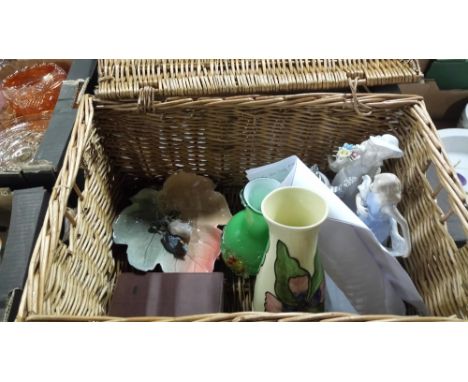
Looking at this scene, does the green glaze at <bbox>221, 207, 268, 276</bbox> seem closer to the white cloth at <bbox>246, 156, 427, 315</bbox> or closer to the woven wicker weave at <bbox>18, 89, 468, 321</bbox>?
the white cloth at <bbox>246, 156, 427, 315</bbox>

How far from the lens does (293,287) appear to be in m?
0.52

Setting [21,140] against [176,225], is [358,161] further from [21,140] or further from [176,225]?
[21,140]

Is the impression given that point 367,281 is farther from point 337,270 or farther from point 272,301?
point 272,301

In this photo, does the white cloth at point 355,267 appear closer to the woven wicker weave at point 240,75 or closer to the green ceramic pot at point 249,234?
the green ceramic pot at point 249,234

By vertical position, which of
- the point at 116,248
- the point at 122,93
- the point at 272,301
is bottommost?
Answer: the point at 116,248

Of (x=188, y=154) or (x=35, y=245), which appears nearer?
(x=35, y=245)

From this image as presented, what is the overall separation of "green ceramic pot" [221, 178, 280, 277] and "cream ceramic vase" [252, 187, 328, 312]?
9 centimetres

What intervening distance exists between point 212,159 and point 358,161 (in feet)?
0.94

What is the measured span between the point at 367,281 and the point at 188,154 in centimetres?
41

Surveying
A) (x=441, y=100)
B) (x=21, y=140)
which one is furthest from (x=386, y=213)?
(x=21, y=140)

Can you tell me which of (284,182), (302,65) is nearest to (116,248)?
(284,182)

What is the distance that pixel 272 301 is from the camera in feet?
1.79

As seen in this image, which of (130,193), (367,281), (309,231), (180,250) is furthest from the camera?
(130,193)

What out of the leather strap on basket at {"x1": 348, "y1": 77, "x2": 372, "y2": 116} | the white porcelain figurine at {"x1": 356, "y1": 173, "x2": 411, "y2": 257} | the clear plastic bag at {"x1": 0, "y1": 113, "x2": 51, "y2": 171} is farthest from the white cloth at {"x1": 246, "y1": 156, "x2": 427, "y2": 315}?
the clear plastic bag at {"x1": 0, "y1": 113, "x2": 51, "y2": 171}
